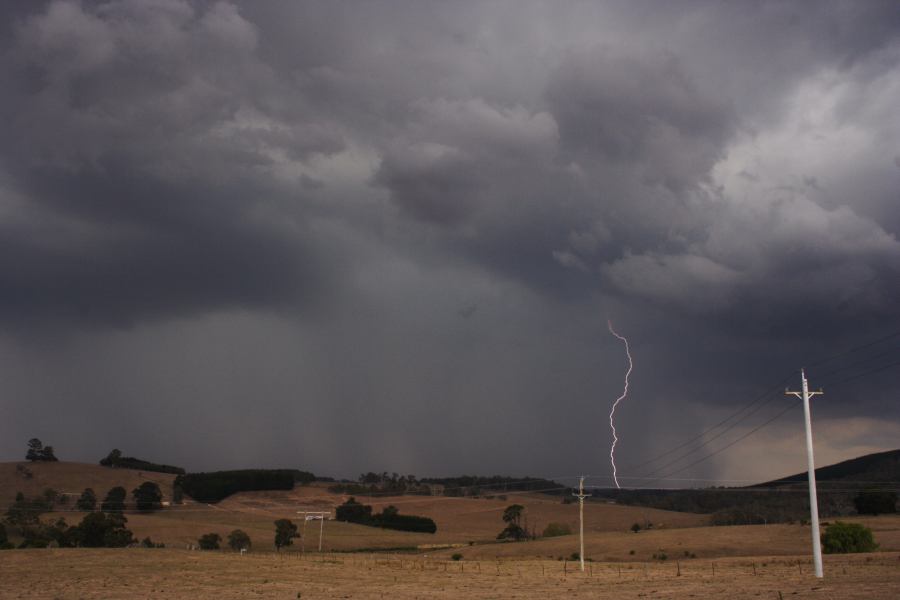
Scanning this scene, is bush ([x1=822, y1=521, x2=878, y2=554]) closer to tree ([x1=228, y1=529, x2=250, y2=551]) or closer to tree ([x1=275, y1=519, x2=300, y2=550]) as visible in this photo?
tree ([x1=275, y1=519, x2=300, y2=550])

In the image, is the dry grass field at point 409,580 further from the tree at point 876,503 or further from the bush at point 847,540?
the tree at point 876,503

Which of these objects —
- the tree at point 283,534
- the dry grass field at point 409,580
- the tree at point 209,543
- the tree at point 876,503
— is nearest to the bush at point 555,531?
the tree at point 283,534

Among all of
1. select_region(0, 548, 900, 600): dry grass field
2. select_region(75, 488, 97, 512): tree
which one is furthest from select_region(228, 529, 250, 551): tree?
select_region(75, 488, 97, 512): tree

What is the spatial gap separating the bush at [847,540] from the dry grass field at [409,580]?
22630mm

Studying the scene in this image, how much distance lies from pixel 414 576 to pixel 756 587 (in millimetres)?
32069

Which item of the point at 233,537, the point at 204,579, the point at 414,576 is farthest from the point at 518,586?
the point at 233,537

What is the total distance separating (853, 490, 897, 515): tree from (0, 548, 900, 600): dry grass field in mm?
78334

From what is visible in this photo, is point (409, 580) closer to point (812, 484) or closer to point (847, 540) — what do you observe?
point (812, 484)

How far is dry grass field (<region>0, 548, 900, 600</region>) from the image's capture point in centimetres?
4591

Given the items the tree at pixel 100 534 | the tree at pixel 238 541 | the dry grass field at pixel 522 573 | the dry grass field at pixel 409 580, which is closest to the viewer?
the dry grass field at pixel 409 580

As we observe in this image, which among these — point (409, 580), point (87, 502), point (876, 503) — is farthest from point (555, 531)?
point (87, 502)

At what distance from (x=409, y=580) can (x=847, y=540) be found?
2342 inches

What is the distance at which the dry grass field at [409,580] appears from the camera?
45.9m

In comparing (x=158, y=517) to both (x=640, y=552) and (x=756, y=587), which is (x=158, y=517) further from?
(x=756, y=587)
